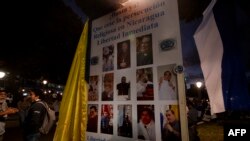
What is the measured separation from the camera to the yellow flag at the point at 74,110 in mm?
3084

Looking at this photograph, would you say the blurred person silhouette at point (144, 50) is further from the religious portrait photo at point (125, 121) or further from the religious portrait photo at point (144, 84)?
the religious portrait photo at point (125, 121)

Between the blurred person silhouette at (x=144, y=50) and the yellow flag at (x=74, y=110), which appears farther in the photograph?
the yellow flag at (x=74, y=110)

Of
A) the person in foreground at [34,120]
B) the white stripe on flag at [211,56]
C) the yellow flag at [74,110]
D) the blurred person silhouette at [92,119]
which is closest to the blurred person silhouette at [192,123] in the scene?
the person in foreground at [34,120]

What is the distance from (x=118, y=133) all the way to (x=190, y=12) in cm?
582

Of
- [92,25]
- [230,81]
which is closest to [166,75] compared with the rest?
[230,81]

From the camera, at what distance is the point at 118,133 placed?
10.1ft

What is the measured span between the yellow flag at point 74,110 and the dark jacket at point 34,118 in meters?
3.46

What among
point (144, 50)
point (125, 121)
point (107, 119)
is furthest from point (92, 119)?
point (144, 50)

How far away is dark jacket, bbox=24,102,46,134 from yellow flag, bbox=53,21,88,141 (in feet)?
11.3

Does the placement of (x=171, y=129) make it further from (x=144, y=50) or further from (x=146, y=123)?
(x=144, y=50)

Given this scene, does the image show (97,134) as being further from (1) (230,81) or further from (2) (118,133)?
(1) (230,81)

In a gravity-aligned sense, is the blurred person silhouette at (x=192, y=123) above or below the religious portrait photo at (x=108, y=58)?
below

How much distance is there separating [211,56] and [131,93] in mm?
1091

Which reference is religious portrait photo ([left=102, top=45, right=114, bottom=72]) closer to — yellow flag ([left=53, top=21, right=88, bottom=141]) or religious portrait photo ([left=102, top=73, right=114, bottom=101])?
religious portrait photo ([left=102, top=73, right=114, bottom=101])
